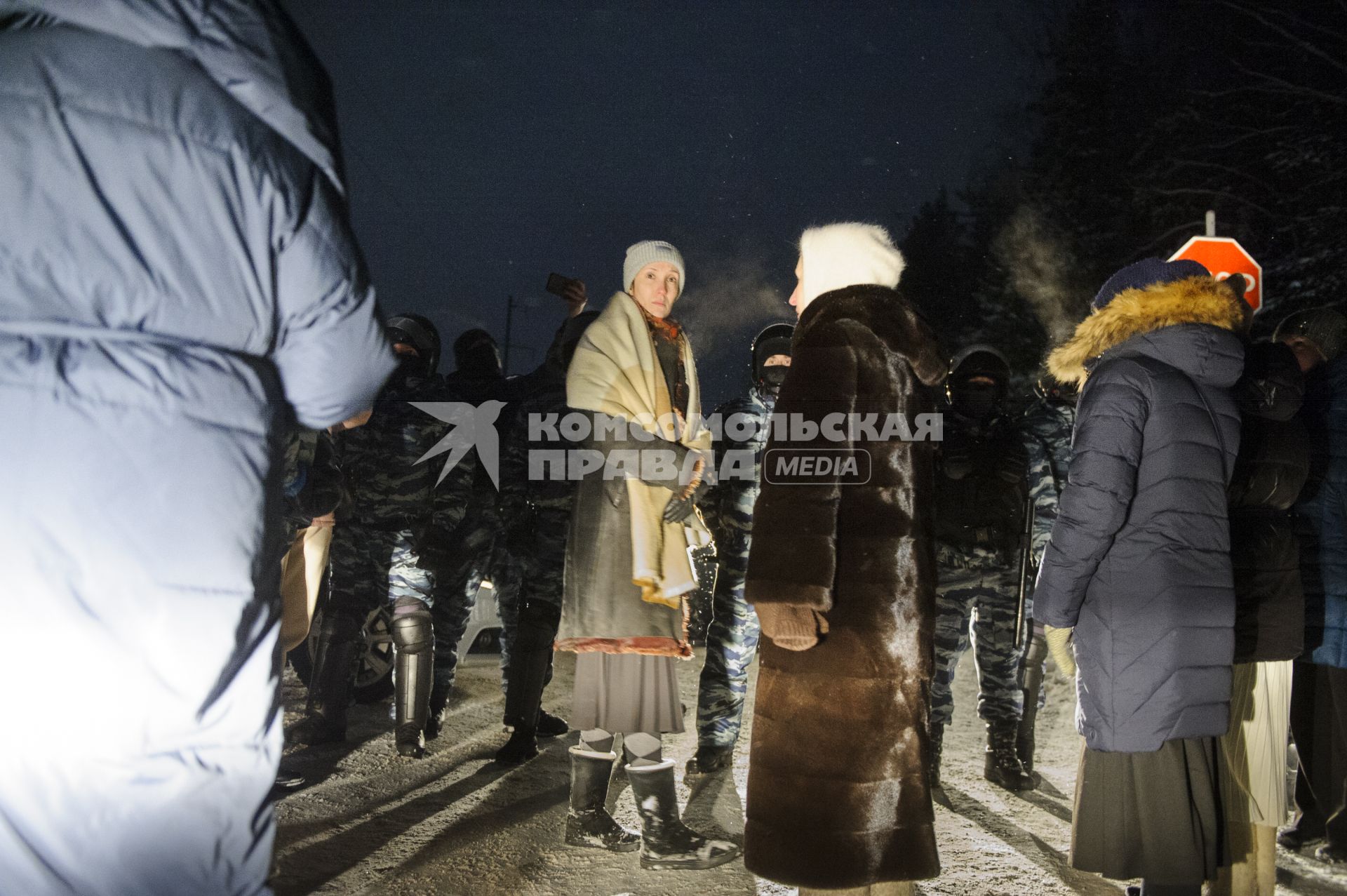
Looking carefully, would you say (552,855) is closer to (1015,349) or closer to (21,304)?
(21,304)

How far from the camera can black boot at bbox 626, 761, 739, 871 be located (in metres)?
3.91

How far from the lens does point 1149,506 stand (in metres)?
2.99

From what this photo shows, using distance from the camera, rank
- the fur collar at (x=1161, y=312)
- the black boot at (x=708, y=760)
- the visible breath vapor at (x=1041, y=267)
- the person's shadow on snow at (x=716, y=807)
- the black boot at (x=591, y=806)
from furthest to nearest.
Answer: the visible breath vapor at (x=1041, y=267) < the black boot at (x=708, y=760) < the person's shadow on snow at (x=716, y=807) < the black boot at (x=591, y=806) < the fur collar at (x=1161, y=312)

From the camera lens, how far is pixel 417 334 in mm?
6199

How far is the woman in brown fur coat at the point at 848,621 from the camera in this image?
2838 millimetres

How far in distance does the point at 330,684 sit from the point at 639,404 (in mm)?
2965

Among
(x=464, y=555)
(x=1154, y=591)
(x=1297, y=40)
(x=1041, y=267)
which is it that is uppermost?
(x=1297, y=40)

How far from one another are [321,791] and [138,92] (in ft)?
13.1

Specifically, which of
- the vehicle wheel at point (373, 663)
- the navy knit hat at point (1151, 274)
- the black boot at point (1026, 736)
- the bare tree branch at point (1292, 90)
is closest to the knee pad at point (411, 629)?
the vehicle wheel at point (373, 663)

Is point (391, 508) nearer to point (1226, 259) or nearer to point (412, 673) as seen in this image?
point (412, 673)

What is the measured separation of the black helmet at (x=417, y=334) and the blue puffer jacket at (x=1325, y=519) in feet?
16.2

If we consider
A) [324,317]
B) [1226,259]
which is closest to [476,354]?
[324,317]

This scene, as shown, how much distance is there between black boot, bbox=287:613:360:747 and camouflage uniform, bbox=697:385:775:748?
2102 mm

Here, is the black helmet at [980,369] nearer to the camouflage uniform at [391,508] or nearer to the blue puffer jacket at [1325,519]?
the blue puffer jacket at [1325,519]
